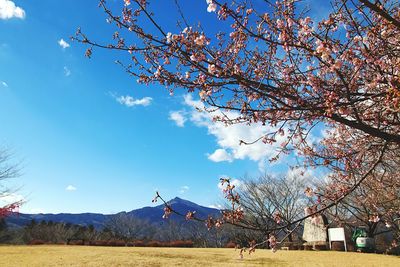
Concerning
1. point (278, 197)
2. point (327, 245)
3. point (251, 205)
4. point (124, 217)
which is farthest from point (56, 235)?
point (327, 245)

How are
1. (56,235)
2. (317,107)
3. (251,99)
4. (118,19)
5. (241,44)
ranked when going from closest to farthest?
1. (317,107)
2. (118,19)
3. (251,99)
4. (241,44)
5. (56,235)

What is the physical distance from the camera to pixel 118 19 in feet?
13.3

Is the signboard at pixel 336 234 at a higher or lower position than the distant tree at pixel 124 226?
lower

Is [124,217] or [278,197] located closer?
[278,197]

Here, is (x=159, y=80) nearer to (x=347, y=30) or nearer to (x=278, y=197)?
(x=347, y=30)

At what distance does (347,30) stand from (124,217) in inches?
2645

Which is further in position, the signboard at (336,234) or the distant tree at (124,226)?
the distant tree at (124,226)

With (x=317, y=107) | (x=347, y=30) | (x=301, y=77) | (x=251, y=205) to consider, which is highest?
(x=251, y=205)

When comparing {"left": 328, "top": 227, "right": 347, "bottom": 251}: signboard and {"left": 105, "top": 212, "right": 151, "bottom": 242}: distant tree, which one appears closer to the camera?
{"left": 328, "top": 227, "right": 347, "bottom": 251}: signboard

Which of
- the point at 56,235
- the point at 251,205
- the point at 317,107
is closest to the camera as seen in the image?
the point at 317,107

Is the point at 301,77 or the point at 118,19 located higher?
the point at 118,19

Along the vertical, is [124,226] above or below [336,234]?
above

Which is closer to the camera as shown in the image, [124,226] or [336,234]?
[336,234]

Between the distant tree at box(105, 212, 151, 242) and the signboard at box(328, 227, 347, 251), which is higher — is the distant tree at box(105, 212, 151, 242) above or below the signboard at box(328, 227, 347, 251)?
above
